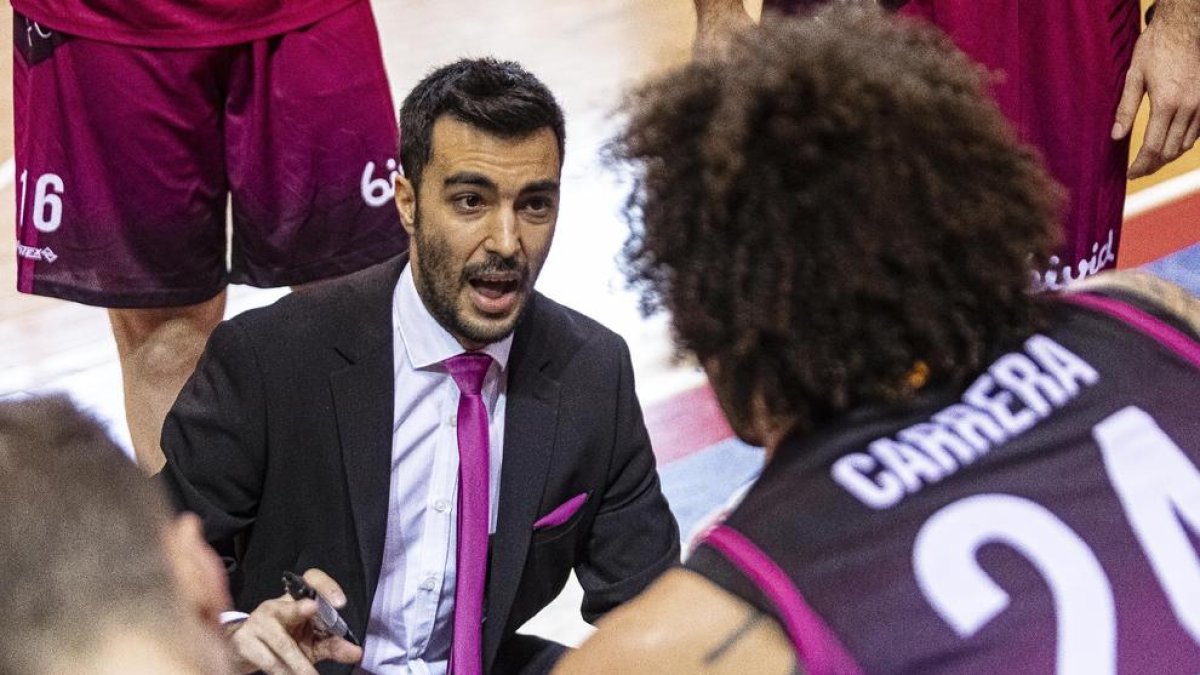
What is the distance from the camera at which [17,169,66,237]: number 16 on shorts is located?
3.18 meters

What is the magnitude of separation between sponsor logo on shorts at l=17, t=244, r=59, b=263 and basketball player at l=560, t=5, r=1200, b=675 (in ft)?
→ 5.97

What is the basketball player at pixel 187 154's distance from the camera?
3094 mm

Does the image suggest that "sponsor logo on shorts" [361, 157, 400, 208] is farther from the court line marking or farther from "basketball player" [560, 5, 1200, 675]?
the court line marking

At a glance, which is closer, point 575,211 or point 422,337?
point 422,337

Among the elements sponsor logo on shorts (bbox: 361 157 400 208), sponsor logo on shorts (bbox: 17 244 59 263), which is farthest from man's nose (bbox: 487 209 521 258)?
sponsor logo on shorts (bbox: 17 244 59 263)

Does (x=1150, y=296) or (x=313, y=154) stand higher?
(x=1150, y=296)

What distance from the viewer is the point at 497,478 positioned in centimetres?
249

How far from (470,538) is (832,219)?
106cm

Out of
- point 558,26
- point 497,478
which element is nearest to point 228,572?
point 497,478

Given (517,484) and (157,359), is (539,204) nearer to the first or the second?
(517,484)

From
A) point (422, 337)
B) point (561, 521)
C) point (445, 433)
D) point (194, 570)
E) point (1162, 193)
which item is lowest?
point (1162, 193)

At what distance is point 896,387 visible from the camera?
1.60m

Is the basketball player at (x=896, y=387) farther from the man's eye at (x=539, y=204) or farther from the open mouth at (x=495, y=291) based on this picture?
the man's eye at (x=539, y=204)

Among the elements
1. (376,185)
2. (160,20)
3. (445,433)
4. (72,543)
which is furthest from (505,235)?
(72,543)
